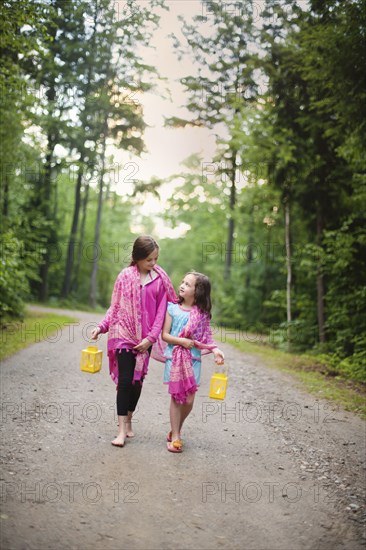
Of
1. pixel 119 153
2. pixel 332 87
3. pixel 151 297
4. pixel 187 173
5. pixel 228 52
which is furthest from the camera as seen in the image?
pixel 119 153

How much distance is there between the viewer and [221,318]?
2164 centimetres

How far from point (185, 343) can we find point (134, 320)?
0.55 m

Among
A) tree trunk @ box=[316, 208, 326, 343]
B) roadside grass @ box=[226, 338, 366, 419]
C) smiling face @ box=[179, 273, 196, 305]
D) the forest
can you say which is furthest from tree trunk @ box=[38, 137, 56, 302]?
smiling face @ box=[179, 273, 196, 305]

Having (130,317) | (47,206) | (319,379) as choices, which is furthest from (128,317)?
(47,206)

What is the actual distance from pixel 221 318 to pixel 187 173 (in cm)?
760

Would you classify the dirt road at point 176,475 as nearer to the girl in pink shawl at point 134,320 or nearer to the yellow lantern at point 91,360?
the girl in pink shawl at point 134,320

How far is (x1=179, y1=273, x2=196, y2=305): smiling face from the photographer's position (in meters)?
4.78

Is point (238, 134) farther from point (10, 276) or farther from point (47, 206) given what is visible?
point (47, 206)

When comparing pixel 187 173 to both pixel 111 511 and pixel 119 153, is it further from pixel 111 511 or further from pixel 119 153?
pixel 111 511

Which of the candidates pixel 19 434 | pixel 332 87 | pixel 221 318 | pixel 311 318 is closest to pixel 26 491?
pixel 19 434

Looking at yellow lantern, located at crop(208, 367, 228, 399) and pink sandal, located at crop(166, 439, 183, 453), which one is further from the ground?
yellow lantern, located at crop(208, 367, 228, 399)

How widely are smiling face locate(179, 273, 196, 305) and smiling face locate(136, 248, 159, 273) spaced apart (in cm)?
36

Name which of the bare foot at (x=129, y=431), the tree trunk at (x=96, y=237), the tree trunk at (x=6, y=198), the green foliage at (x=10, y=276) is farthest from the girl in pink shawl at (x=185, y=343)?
the tree trunk at (x=96, y=237)

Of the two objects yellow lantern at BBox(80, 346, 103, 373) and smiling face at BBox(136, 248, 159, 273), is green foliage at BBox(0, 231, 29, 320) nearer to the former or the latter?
yellow lantern at BBox(80, 346, 103, 373)
